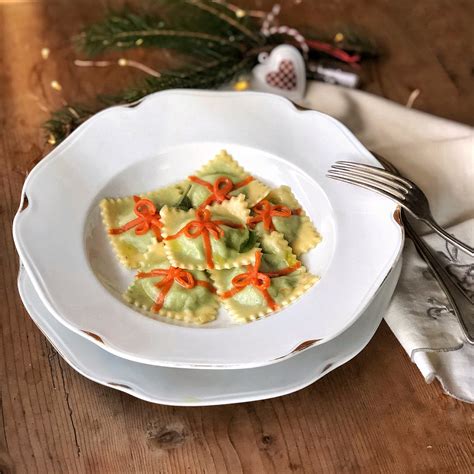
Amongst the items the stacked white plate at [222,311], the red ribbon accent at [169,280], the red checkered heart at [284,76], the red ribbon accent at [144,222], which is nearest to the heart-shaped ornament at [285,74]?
the red checkered heart at [284,76]

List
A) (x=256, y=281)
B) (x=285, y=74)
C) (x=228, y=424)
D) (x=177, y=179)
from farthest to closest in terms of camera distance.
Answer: (x=285, y=74) → (x=177, y=179) → (x=256, y=281) → (x=228, y=424)

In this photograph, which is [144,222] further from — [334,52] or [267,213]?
[334,52]

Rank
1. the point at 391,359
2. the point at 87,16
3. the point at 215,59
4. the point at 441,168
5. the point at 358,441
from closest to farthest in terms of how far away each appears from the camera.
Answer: the point at 358,441
the point at 391,359
the point at 441,168
the point at 215,59
the point at 87,16

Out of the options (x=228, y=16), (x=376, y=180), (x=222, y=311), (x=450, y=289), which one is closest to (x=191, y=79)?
(x=228, y=16)

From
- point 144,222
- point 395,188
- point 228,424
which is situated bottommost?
point 228,424

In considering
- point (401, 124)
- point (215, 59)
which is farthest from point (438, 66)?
point (215, 59)

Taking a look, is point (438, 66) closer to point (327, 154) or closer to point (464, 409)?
point (327, 154)

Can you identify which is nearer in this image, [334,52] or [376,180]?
[376,180]

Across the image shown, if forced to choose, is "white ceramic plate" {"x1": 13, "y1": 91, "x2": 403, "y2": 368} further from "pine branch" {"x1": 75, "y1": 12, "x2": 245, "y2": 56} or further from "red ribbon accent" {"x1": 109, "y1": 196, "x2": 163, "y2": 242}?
"pine branch" {"x1": 75, "y1": 12, "x2": 245, "y2": 56}
